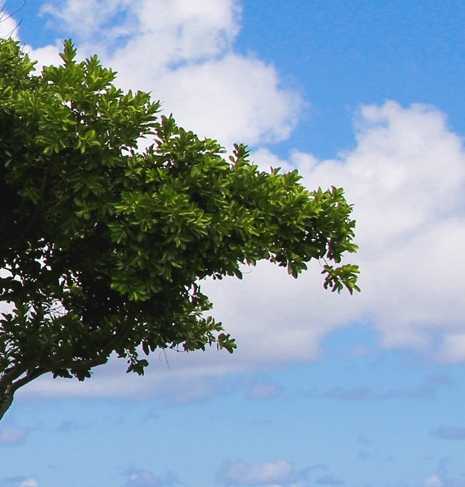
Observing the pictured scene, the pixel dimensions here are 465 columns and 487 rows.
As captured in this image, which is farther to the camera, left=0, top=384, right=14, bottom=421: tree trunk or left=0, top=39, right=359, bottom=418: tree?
left=0, top=384, right=14, bottom=421: tree trunk

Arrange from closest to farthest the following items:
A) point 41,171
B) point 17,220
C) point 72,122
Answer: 1. point 72,122
2. point 41,171
3. point 17,220

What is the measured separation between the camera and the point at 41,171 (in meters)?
13.2

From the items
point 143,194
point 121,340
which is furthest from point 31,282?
point 143,194

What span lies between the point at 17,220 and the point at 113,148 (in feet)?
9.36

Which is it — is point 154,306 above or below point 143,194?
below

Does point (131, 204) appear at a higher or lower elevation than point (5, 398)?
higher

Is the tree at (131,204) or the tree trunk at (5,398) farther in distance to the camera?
the tree trunk at (5,398)

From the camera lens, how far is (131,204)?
39.8 ft

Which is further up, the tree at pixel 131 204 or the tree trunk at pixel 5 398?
the tree at pixel 131 204

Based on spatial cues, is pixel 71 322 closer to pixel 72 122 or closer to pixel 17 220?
pixel 17 220

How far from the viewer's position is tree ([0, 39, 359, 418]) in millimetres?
12195

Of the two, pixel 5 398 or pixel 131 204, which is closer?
pixel 131 204

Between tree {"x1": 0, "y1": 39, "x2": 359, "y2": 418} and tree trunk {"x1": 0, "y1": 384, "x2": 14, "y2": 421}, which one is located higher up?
tree {"x1": 0, "y1": 39, "x2": 359, "y2": 418}

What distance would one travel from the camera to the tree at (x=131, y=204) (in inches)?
480
